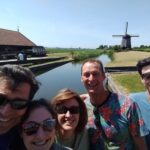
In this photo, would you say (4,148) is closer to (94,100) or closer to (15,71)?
(15,71)

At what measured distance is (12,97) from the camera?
265 centimetres

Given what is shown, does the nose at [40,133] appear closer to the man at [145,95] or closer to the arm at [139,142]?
the arm at [139,142]

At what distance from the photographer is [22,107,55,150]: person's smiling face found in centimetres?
259

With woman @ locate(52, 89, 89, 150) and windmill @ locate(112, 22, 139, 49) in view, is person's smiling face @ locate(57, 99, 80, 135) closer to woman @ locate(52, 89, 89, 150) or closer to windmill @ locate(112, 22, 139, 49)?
woman @ locate(52, 89, 89, 150)

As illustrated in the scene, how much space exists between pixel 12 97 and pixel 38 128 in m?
0.32

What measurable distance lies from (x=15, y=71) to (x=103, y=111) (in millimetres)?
1194

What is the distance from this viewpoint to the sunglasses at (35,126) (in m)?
2.62

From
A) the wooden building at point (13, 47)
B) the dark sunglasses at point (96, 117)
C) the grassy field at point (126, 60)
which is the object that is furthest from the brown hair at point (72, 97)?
the wooden building at point (13, 47)

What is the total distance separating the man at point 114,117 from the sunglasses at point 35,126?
95cm

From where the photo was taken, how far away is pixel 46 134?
8.68 feet

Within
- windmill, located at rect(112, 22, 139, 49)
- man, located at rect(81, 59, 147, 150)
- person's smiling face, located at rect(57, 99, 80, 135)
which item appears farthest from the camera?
windmill, located at rect(112, 22, 139, 49)

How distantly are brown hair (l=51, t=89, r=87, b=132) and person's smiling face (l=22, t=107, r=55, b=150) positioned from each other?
472mm

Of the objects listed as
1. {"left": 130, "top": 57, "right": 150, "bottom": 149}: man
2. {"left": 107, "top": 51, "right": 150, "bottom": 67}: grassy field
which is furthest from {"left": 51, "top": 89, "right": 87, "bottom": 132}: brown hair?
{"left": 107, "top": 51, "right": 150, "bottom": 67}: grassy field

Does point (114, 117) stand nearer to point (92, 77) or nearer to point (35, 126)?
point (92, 77)
